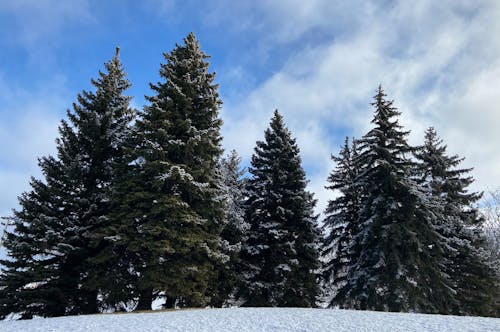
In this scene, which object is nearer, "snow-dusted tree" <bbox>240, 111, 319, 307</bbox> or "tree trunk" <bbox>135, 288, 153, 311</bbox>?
"tree trunk" <bbox>135, 288, 153, 311</bbox>

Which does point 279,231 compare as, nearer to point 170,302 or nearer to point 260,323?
point 170,302

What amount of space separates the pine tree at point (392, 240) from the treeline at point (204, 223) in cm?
7

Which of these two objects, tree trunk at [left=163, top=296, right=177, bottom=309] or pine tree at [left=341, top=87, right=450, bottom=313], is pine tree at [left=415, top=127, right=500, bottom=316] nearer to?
pine tree at [left=341, top=87, right=450, bottom=313]

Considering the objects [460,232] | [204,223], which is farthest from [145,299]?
[460,232]

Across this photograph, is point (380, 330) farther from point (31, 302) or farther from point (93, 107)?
point (93, 107)

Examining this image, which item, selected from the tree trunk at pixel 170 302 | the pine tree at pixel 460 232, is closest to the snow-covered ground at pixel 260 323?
the tree trunk at pixel 170 302

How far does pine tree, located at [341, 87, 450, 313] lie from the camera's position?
665 inches

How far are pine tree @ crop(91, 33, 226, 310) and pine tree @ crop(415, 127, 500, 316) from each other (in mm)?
12446

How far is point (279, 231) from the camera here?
19375mm

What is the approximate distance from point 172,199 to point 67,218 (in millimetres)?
5386

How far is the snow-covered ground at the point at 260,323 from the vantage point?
9.12 metres

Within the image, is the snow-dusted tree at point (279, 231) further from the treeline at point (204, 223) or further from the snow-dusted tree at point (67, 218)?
the snow-dusted tree at point (67, 218)

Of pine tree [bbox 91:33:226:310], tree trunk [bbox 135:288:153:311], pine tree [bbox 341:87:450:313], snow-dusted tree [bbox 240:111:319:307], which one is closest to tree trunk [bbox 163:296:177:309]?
pine tree [bbox 91:33:226:310]

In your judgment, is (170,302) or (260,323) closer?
(260,323)
